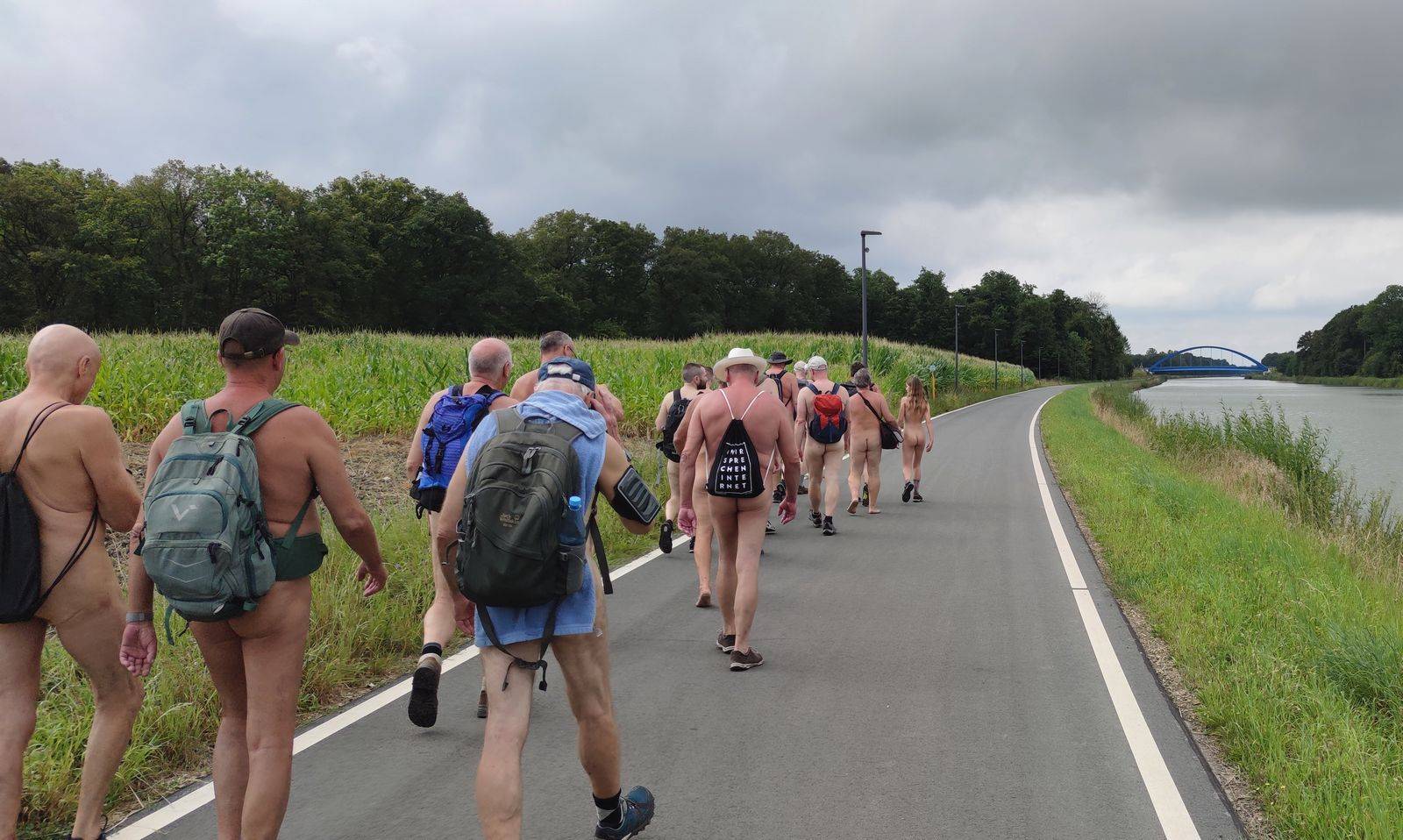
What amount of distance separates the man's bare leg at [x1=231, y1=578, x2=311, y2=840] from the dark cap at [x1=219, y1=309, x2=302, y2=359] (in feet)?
2.48

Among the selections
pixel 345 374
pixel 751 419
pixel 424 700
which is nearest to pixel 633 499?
pixel 424 700

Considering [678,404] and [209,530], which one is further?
[678,404]

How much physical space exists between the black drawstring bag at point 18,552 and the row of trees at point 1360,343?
473ft

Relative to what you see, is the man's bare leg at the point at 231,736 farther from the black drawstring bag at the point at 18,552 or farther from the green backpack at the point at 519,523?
the green backpack at the point at 519,523

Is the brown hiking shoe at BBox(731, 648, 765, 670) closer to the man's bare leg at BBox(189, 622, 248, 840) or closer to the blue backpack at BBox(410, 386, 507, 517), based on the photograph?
the blue backpack at BBox(410, 386, 507, 517)

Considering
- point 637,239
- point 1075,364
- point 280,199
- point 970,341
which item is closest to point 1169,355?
point 1075,364

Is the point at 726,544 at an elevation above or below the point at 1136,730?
above

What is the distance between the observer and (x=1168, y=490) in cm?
1324

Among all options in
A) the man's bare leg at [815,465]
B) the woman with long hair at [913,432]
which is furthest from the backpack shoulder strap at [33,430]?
the woman with long hair at [913,432]

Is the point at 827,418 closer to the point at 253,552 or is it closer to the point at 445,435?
the point at 445,435

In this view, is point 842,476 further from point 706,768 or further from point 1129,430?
point 1129,430

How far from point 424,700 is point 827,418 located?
737 centimetres

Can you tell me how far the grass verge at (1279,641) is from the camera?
3.98 meters

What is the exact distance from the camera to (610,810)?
3.57 meters
